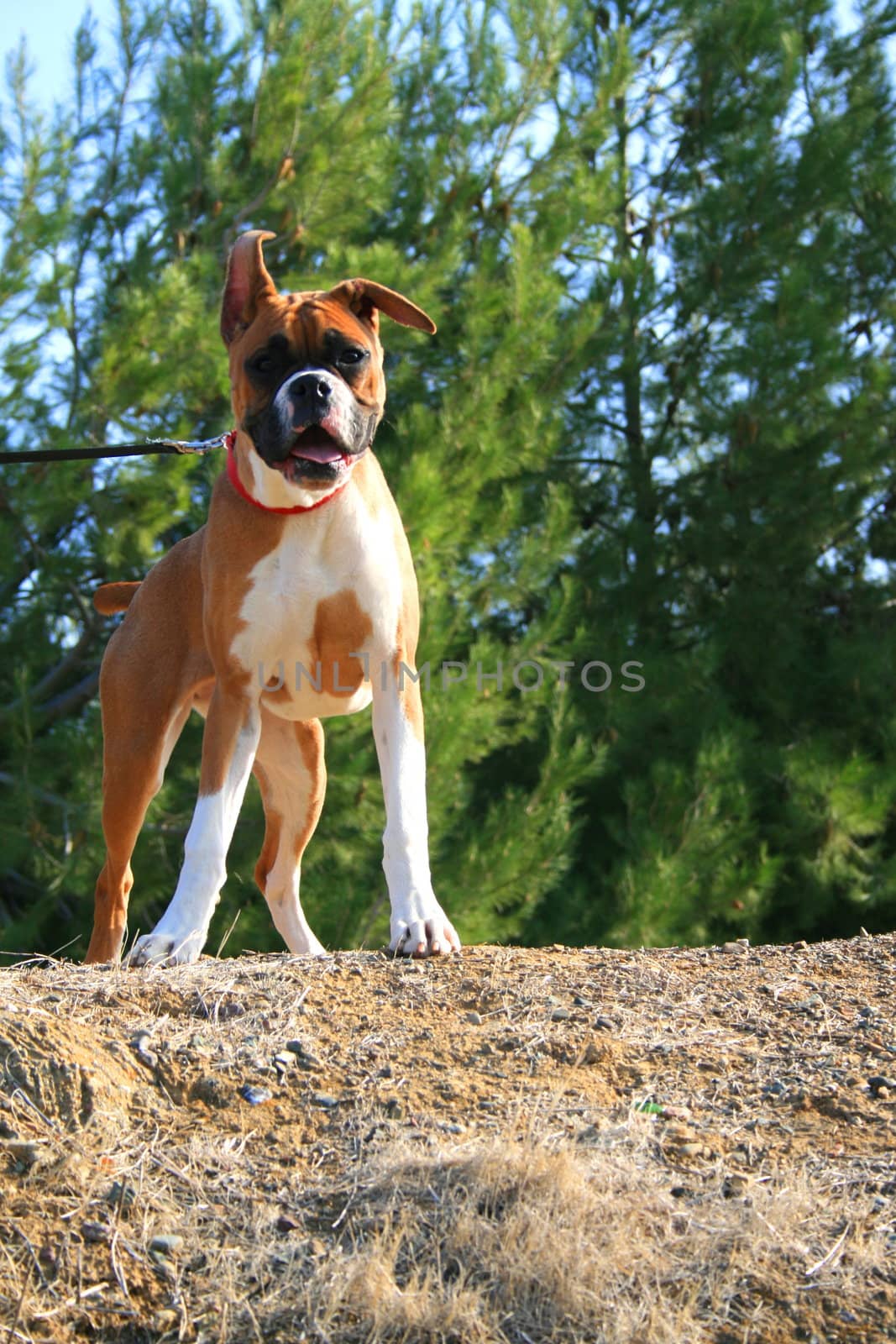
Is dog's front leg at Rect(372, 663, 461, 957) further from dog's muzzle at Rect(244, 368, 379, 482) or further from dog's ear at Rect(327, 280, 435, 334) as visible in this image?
dog's ear at Rect(327, 280, 435, 334)

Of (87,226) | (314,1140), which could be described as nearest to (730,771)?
(87,226)

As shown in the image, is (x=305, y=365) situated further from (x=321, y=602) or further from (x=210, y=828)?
(x=210, y=828)

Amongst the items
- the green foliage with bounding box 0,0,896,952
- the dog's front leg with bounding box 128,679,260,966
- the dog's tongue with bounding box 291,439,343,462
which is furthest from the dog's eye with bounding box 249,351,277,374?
the green foliage with bounding box 0,0,896,952

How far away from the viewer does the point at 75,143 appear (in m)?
7.98

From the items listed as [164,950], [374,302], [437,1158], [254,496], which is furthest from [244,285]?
[437,1158]

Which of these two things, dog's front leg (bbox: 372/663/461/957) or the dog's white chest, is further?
the dog's white chest

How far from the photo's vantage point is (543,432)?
8.43 metres

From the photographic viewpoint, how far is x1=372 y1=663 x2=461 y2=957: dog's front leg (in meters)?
3.54

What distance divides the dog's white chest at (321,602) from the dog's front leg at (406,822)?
100 mm

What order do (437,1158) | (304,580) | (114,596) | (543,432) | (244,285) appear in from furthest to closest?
(543,432) → (114,596) → (244,285) → (304,580) → (437,1158)

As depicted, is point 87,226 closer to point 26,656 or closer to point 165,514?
point 165,514

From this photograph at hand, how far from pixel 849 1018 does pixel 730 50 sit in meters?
8.60

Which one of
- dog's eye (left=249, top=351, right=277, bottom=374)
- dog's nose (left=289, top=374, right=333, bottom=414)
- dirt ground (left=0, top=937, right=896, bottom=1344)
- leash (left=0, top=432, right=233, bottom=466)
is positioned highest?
leash (left=0, top=432, right=233, bottom=466)

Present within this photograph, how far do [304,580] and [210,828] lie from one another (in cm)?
66
